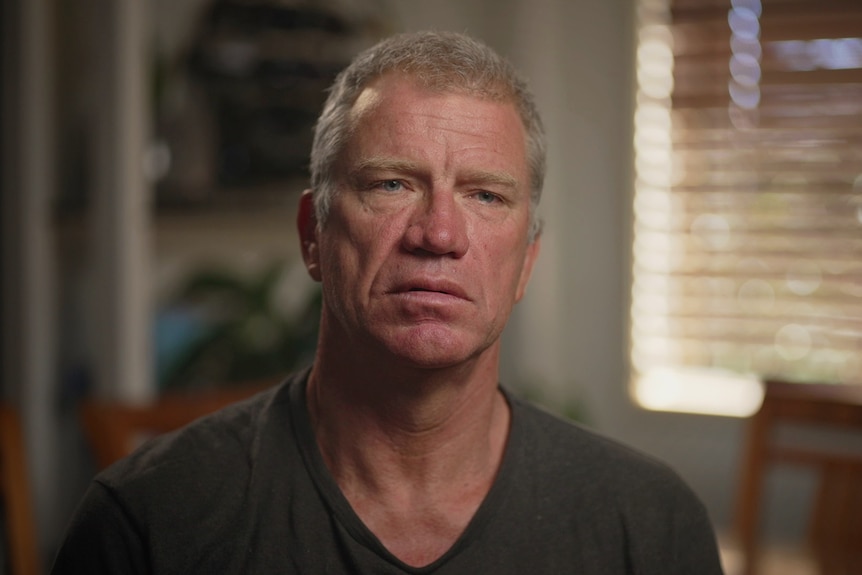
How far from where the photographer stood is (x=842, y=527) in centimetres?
182

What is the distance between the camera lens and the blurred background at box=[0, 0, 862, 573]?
255 centimetres

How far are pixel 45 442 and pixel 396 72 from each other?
77.5 inches

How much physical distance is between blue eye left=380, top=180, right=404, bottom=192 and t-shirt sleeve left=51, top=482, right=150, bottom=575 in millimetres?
421

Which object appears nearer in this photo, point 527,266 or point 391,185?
point 391,185

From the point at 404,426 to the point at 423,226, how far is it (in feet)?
0.73

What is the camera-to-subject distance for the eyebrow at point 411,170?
40.2 inches

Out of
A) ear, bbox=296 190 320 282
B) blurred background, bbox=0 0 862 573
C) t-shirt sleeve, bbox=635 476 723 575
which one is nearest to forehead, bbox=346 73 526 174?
ear, bbox=296 190 320 282

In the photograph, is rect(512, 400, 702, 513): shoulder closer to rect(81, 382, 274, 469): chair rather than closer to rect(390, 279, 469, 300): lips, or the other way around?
rect(390, 279, 469, 300): lips

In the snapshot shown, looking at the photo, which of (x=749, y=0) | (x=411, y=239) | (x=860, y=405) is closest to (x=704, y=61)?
(x=749, y=0)

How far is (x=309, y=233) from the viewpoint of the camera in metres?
1.17

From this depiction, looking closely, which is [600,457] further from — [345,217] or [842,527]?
[842,527]

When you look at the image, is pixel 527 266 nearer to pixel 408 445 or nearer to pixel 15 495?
pixel 408 445

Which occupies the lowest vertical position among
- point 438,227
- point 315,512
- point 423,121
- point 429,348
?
point 315,512

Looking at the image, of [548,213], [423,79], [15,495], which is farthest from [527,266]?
[548,213]
